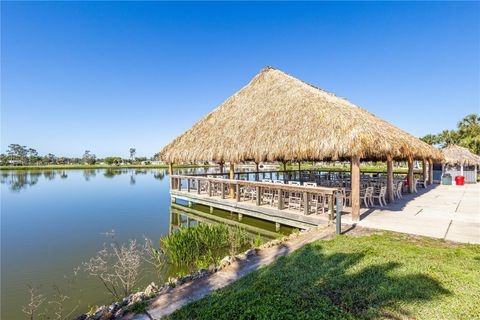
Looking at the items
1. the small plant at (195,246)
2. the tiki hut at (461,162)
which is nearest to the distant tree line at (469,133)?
the tiki hut at (461,162)

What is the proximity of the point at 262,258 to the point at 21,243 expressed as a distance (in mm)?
8442

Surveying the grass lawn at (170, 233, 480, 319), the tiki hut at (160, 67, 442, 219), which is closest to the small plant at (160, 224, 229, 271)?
the grass lawn at (170, 233, 480, 319)

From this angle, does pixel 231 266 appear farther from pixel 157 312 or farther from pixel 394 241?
pixel 394 241

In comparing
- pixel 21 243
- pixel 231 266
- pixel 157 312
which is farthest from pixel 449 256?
pixel 21 243

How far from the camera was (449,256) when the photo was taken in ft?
14.1

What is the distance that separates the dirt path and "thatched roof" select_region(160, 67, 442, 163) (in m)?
3.22

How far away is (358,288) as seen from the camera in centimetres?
325

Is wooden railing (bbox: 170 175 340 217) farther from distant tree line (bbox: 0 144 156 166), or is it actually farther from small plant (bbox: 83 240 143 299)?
distant tree line (bbox: 0 144 156 166)

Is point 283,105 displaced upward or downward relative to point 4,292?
upward

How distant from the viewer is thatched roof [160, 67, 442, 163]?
7.59 meters

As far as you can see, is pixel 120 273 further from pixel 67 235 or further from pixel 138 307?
pixel 67 235

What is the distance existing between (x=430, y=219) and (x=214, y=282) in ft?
21.7

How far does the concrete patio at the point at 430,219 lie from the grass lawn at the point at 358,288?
120cm

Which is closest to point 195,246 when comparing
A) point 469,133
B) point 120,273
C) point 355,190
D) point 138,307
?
point 120,273
